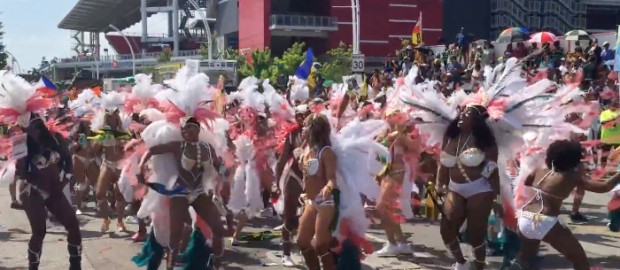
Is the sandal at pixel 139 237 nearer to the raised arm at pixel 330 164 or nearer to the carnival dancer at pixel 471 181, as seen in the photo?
the raised arm at pixel 330 164

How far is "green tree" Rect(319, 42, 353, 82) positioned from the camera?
42934 millimetres

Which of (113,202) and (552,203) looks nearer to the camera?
(552,203)

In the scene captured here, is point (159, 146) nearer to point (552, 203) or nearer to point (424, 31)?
point (552, 203)

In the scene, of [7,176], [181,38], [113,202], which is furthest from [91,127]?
[181,38]

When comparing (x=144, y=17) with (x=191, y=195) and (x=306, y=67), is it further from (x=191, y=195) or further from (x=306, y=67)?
(x=191, y=195)

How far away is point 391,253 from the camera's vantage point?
8.97 m

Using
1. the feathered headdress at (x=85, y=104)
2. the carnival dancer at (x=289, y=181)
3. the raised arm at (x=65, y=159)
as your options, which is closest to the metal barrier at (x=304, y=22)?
the feathered headdress at (x=85, y=104)

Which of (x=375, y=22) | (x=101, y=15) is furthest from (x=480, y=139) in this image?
A: (x=101, y=15)

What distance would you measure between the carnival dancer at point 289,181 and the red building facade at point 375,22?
50.8 m

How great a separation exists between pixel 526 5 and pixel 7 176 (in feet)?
185

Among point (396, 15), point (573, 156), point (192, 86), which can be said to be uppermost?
point (396, 15)

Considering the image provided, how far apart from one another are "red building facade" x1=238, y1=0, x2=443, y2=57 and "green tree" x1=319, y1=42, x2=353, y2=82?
6.27 metres

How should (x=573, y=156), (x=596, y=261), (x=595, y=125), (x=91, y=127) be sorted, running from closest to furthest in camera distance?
(x=573, y=156), (x=596, y=261), (x=91, y=127), (x=595, y=125)

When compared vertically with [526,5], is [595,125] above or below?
below
